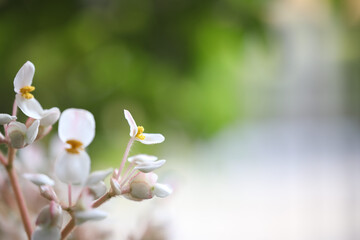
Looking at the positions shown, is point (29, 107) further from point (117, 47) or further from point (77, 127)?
point (117, 47)

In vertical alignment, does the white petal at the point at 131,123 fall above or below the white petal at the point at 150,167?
above

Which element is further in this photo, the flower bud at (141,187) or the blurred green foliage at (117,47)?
the blurred green foliage at (117,47)

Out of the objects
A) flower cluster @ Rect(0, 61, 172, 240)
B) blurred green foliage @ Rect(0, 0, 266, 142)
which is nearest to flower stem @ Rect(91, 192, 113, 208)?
flower cluster @ Rect(0, 61, 172, 240)

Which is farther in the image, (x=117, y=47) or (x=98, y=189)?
(x=117, y=47)

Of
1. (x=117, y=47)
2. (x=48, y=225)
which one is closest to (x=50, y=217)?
(x=48, y=225)

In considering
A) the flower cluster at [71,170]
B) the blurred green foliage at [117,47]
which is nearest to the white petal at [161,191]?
the flower cluster at [71,170]

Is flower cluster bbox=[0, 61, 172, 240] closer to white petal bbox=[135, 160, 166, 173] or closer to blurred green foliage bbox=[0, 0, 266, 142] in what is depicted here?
white petal bbox=[135, 160, 166, 173]

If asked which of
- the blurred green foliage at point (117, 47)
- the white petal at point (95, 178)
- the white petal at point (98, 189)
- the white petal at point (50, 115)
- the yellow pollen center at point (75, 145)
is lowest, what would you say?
the white petal at point (98, 189)

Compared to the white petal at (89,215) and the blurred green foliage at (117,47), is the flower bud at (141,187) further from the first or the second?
the blurred green foliage at (117,47)
